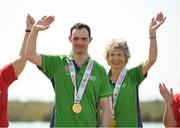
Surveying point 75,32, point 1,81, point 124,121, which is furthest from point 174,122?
point 1,81

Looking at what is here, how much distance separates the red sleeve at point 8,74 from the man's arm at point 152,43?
6.11 feet

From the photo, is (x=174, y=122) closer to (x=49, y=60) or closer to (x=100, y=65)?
(x=100, y=65)

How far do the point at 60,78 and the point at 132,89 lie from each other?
4.16ft

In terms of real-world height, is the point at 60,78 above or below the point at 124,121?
above

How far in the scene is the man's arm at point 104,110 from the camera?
758 centimetres

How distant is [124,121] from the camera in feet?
27.1

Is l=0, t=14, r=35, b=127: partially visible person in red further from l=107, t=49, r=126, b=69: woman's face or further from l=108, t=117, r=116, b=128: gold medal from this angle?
l=108, t=117, r=116, b=128: gold medal

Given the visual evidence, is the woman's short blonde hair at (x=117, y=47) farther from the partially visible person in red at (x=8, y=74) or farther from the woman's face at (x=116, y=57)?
the partially visible person in red at (x=8, y=74)

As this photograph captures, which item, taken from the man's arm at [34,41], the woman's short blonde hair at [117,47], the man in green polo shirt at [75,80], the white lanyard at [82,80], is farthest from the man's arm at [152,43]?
the man's arm at [34,41]

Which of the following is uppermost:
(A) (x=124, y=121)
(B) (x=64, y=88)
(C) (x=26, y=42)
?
(C) (x=26, y=42)

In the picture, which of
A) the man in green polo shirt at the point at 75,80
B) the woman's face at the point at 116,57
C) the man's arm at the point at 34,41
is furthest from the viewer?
the woman's face at the point at 116,57

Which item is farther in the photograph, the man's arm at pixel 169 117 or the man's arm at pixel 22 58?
the man's arm at pixel 169 117

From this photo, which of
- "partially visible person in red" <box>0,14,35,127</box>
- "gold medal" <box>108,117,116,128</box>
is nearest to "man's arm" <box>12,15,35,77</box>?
"partially visible person in red" <box>0,14,35,127</box>

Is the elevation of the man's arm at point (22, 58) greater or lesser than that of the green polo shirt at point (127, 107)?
greater
